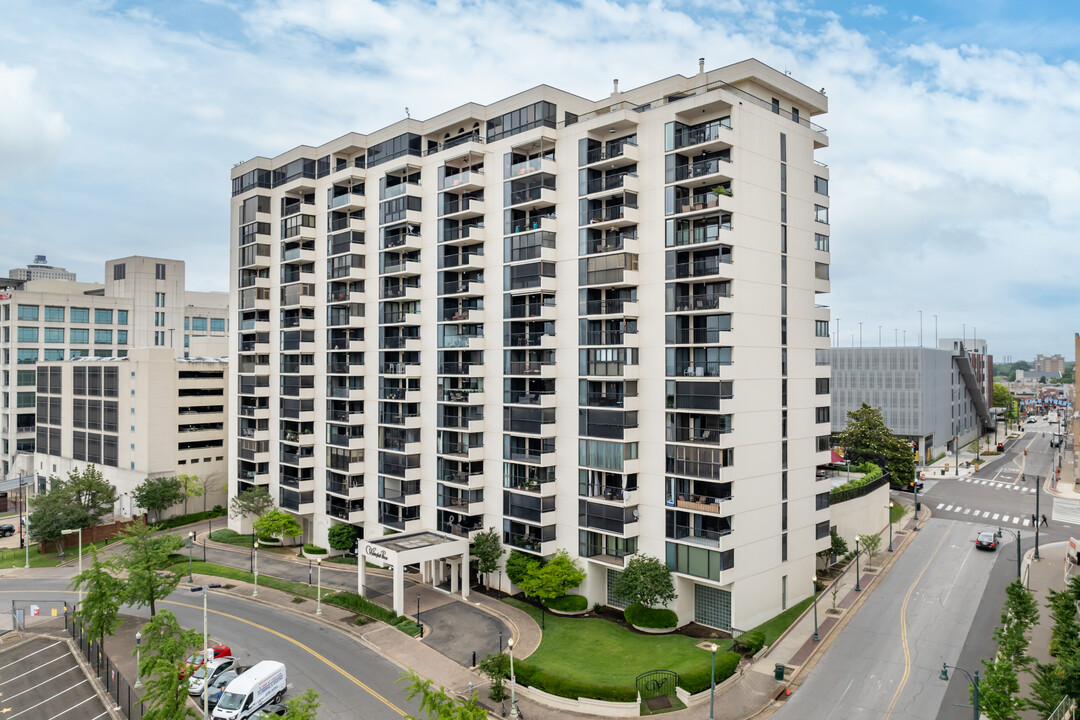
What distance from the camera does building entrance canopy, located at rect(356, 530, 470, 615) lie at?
5084 centimetres

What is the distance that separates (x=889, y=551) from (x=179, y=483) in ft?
259

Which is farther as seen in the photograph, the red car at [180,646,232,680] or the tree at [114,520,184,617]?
the tree at [114,520,184,617]

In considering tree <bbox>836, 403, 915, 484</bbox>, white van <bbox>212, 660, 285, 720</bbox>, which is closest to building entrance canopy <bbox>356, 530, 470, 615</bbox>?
white van <bbox>212, 660, 285, 720</bbox>

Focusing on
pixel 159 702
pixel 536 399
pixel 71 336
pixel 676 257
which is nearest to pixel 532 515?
pixel 536 399

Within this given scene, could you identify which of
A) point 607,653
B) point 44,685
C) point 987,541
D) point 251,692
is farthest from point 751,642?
point 44,685

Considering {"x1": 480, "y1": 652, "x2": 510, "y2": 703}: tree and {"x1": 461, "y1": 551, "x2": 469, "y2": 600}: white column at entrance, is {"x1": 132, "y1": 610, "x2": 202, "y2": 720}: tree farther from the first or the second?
{"x1": 461, "y1": 551, "x2": 469, "y2": 600}: white column at entrance

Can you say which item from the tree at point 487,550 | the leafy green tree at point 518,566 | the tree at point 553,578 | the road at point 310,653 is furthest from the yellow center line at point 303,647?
the leafy green tree at point 518,566

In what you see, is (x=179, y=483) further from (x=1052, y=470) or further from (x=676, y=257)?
(x=1052, y=470)

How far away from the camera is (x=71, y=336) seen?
113 m

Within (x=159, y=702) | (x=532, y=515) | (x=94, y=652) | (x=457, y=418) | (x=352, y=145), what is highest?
(x=352, y=145)

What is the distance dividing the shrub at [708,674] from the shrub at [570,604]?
1195 cm

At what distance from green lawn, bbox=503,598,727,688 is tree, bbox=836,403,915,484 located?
5469 cm

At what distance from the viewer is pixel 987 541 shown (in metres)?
65.2

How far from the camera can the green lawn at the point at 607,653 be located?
40.5 metres
